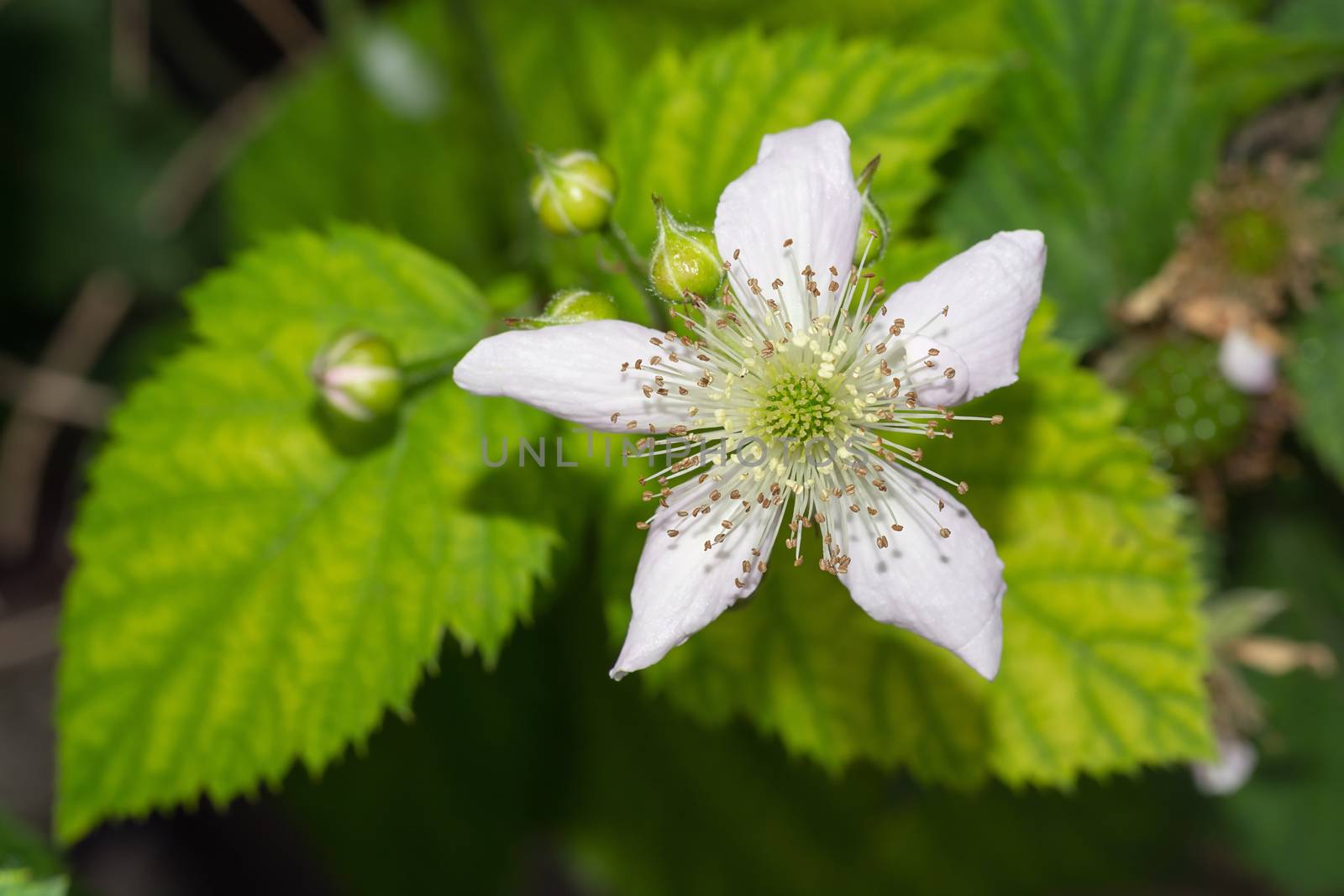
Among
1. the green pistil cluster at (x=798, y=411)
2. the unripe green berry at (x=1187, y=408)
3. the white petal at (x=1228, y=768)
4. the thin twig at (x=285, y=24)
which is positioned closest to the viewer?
the green pistil cluster at (x=798, y=411)

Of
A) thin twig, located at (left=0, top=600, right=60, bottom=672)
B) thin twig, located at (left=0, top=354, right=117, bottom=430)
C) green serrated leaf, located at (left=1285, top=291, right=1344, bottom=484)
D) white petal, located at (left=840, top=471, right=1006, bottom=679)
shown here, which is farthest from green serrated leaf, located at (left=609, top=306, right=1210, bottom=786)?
thin twig, located at (left=0, top=600, right=60, bottom=672)

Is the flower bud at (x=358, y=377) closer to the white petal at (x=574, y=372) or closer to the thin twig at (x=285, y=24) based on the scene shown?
the white petal at (x=574, y=372)

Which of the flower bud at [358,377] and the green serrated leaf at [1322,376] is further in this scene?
the green serrated leaf at [1322,376]

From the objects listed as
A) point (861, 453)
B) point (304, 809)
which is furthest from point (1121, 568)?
point (304, 809)

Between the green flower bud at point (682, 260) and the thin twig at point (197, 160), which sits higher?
the thin twig at point (197, 160)

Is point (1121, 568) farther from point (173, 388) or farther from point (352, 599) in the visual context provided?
point (173, 388)

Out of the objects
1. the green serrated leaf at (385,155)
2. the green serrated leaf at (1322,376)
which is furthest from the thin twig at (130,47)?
the green serrated leaf at (1322,376)
